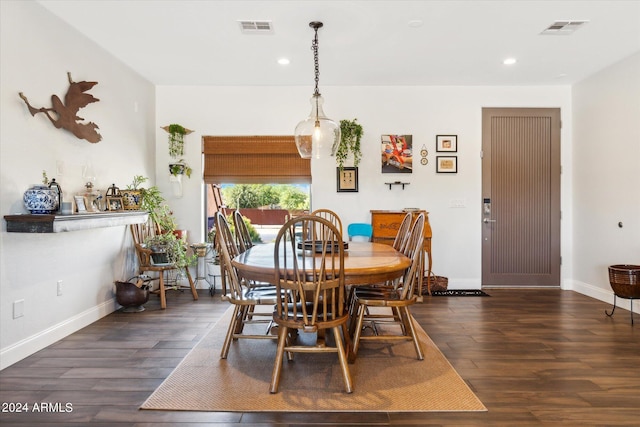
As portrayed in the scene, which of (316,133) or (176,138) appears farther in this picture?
(176,138)

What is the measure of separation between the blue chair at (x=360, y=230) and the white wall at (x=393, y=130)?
1.16 feet

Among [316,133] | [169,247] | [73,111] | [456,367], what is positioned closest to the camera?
[456,367]

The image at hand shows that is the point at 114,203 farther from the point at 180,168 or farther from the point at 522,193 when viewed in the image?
the point at 522,193

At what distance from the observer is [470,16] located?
342cm

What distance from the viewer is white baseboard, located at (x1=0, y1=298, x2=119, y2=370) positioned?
285 cm

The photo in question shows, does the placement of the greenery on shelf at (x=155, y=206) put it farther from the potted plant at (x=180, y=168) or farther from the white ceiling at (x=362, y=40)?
the white ceiling at (x=362, y=40)

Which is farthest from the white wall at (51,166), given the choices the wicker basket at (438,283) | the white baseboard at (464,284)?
the white baseboard at (464,284)

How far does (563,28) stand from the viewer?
12.0ft

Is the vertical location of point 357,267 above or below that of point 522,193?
below

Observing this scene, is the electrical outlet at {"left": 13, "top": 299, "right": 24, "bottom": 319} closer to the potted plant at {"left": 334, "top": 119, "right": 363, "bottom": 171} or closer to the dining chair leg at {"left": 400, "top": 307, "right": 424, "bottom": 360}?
the dining chair leg at {"left": 400, "top": 307, "right": 424, "bottom": 360}

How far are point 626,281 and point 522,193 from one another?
189 cm

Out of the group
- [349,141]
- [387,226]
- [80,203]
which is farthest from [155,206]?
[387,226]

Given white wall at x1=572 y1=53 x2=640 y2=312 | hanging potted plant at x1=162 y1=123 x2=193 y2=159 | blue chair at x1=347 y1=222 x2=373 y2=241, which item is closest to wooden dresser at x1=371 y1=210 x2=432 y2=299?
blue chair at x1=347 y1=222 x2=373 y2=241

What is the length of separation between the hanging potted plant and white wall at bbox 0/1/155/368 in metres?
0.65
